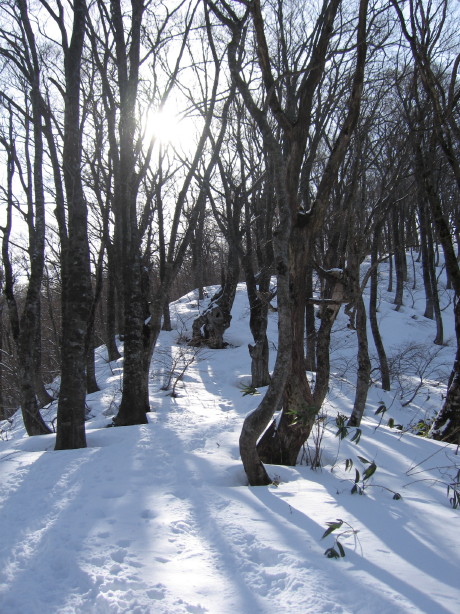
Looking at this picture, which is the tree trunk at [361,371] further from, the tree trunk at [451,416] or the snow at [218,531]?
the tree trunk at [451,416]

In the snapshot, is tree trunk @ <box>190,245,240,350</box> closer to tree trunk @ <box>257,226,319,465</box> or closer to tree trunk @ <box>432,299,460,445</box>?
tree trunk @ <box>432,299,460,445</box>

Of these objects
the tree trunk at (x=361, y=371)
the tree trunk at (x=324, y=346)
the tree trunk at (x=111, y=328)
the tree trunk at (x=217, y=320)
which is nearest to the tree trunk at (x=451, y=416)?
the tree trunk at (x=361, y=371)

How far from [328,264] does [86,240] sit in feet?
12.2

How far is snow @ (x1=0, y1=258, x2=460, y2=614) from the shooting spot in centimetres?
181

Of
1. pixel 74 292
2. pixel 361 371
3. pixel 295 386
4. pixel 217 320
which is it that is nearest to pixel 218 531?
pixel 295 386

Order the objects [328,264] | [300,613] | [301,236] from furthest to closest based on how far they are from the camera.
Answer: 1. [328,264]
2. [301,236]
3. [300,613]

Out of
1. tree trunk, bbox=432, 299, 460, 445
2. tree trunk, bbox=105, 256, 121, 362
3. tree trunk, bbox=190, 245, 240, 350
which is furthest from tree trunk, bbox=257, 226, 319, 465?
tree trunk, bbox=105, 256, 121, 362

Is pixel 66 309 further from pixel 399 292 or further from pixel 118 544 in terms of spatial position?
pixel 399 292

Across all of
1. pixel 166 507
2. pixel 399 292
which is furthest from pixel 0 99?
pixel 399 292

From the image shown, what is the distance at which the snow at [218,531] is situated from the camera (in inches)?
71.4

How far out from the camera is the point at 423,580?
1.87 meters

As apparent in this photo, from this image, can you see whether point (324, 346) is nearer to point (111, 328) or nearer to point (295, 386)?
point (295, 386)

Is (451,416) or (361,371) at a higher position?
(361,371)

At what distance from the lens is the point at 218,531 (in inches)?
95.7
